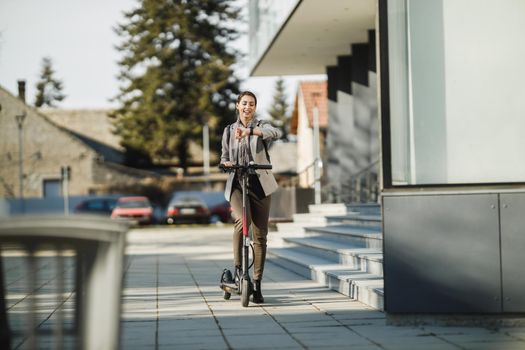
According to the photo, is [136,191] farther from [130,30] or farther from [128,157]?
[130,30]

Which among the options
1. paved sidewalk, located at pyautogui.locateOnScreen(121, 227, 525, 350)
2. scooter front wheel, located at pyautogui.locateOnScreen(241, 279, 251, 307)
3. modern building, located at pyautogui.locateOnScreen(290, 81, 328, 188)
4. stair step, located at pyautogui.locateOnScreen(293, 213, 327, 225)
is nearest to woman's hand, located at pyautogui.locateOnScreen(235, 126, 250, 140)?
scooter front wheel, located at pyautogui.locateOnScreen(241, 279, 251, 307)

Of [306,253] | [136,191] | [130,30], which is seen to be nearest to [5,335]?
[306,253]

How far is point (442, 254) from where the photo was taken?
21.7 ft

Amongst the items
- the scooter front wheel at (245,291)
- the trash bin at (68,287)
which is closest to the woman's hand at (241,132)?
the scooter front wheel at (245,291)

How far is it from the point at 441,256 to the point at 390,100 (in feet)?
4.33

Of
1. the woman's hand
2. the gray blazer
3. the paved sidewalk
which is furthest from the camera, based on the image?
the gray blazer

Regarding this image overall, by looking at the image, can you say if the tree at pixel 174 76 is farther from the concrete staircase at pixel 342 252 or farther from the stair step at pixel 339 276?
the stair step at pixel 339 276

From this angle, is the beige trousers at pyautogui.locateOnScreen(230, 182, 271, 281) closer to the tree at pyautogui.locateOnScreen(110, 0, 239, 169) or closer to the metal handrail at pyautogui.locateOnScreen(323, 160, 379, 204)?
the metal handrail at pyautogui.locateOnScreen(323, 160, 379, 204)

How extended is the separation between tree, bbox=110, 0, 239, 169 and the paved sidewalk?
49.9 m

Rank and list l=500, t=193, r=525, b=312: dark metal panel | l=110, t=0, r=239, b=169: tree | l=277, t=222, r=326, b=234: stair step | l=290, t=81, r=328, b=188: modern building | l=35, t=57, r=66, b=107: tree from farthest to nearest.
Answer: l=35, t=57, r=66, b=107: tree < l=110, t=0, r=239, b=169: tree < l=290, t=81, r=328, b=188: modern building < l=277, t=222, r=326, b=234: stair step < l=500, t=193, r=525, b=312: dark metal panel

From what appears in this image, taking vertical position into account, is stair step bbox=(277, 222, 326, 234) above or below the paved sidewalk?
above

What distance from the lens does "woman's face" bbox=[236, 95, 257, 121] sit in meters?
8.21

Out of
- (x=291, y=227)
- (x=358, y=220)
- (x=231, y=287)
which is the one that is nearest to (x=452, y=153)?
(x=231, y=287)

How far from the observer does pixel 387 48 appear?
6.88m
